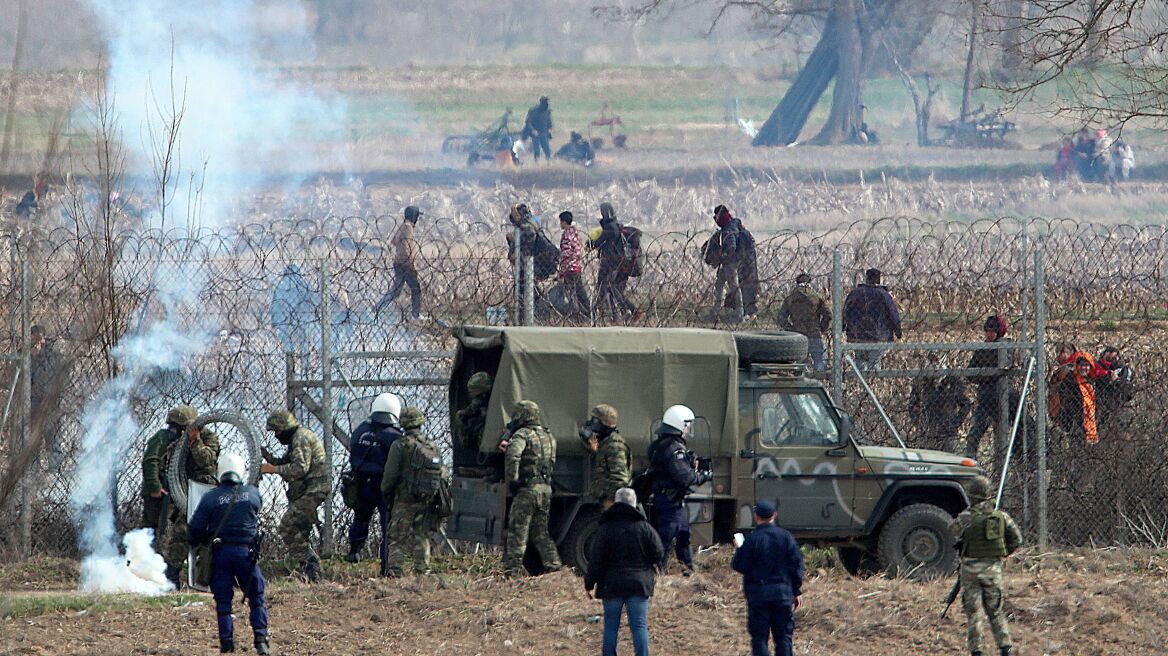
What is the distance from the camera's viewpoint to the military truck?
459 inches

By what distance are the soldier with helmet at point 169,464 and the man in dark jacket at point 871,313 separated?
17.4ft

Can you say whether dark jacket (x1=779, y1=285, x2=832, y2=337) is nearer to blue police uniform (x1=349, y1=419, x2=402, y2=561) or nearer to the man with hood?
the man with hood

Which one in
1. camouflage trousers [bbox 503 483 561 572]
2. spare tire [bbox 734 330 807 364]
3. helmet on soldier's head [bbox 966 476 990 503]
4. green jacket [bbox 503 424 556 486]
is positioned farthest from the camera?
spare tire [bbox 734 330 807 364]

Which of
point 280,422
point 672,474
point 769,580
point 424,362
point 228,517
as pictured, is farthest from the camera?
point 424,362

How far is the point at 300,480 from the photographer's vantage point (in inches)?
465

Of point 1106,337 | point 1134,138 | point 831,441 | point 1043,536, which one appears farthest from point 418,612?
point 1134,138

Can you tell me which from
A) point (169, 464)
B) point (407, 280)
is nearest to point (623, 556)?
point (169, 464)

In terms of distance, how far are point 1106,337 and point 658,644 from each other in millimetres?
6275

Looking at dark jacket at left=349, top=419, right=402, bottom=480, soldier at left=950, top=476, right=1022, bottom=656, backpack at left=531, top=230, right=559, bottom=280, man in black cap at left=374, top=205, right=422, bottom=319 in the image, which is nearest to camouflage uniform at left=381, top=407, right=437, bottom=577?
dark jacket at left=349, top=419, right=402, bottom=480

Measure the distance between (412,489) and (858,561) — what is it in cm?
324

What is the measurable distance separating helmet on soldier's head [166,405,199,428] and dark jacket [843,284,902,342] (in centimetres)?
540

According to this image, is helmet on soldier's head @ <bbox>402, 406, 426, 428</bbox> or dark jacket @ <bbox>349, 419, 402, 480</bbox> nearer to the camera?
helmet on soldier's head @ <bbox>402, 406, 426, 428</bbox>

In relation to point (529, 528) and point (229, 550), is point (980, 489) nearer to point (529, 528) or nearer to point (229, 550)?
point (529, 528)

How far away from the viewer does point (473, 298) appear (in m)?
13.1
